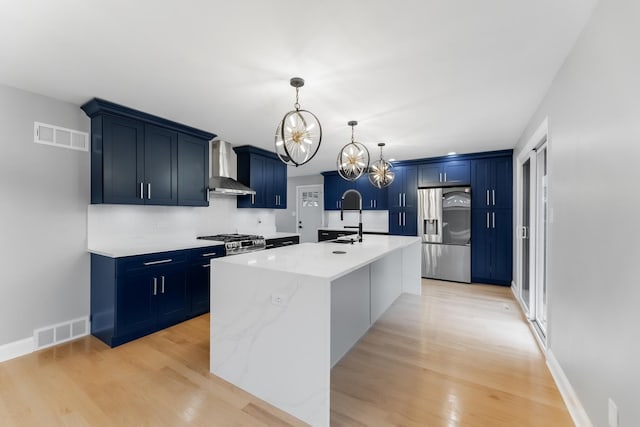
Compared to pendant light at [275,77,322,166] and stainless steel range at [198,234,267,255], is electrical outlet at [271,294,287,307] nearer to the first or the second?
pendant light at [275,77,322,166]

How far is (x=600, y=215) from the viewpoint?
149 centimetres

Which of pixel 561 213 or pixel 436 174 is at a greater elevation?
pixel 436 174

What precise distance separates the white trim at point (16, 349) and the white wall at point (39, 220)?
41 millimetres

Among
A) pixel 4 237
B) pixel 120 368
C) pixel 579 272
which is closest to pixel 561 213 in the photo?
pixel 579 272

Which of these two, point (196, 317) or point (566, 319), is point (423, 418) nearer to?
point (566, 319)

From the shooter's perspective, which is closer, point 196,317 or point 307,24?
point 307,24

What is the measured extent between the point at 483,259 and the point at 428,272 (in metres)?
0.98

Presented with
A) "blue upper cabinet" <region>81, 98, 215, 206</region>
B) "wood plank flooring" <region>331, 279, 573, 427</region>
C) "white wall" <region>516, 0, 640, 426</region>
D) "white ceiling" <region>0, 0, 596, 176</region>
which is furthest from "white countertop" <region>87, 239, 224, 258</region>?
"white wall" <region>516, 0, 640, 426</region>

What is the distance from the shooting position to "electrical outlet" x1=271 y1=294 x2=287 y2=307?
5.95 ft

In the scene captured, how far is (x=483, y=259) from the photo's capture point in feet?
16.7

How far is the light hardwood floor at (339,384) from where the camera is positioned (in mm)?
1762

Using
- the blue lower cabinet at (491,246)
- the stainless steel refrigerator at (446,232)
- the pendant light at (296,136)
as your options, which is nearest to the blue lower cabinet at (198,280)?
the pendant light at (296,136)

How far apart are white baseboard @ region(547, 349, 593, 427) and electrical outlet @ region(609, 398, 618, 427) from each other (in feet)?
0.99

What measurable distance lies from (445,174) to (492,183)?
2.67ft
